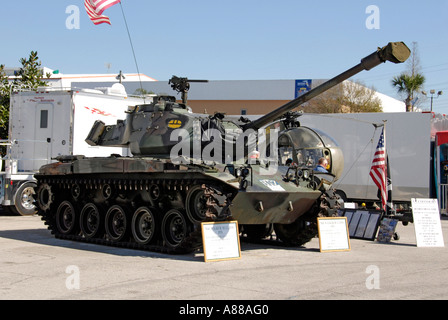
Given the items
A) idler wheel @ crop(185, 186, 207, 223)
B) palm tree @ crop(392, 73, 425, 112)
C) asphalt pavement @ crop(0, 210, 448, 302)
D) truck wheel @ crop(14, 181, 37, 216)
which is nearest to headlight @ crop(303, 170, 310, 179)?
asphalt pavement @ crop(0, 210, 448, 302)

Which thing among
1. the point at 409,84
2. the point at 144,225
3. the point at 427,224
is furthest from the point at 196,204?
the point at 409,84

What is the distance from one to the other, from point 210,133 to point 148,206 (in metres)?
2.03

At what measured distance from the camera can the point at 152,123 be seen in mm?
13695

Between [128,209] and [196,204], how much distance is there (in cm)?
249

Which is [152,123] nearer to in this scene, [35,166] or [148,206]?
[148,206]

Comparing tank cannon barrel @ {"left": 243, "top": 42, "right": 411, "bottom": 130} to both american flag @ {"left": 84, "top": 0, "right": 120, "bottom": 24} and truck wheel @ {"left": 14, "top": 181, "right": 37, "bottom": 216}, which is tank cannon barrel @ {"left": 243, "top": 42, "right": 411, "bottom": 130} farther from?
truck wheel @ {"left": 14, "top": 181, "right": 37, "bottom": 216}

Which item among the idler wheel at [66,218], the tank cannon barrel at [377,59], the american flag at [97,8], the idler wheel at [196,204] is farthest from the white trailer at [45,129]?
the tank cannon barrel at [377,59]

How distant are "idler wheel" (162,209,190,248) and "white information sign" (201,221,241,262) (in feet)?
3.40

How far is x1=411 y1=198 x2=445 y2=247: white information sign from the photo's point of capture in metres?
13.9

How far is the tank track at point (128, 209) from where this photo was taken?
11.5 meters

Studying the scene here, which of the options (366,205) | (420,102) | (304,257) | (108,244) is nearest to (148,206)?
(108,244)

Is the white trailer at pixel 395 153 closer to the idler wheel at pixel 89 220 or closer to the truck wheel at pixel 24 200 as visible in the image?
the idler wheel at pixel 89 220
